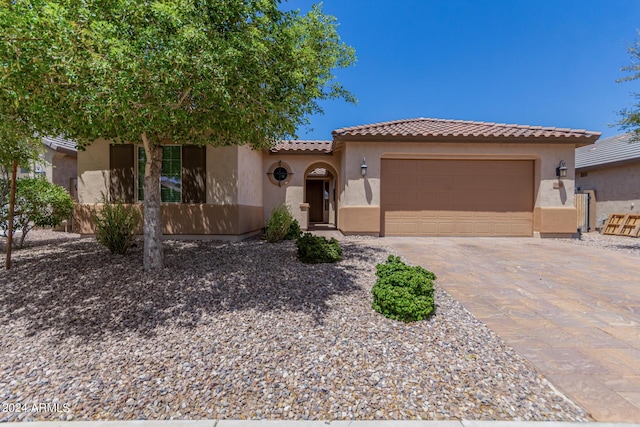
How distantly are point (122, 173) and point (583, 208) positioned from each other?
18.9m

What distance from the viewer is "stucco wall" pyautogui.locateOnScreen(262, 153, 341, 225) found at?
1173 cm

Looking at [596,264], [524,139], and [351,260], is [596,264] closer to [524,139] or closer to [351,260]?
[524,139]

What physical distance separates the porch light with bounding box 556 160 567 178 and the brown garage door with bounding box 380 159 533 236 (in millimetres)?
738

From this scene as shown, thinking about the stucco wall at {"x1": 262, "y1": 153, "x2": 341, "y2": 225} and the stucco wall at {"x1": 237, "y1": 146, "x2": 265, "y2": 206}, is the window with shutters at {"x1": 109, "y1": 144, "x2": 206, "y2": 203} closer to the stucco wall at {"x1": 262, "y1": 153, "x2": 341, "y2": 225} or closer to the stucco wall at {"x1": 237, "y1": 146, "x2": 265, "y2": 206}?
the stucco wall at {"x1": 237, "y1": 146, "x2": 265, "y2": 206}

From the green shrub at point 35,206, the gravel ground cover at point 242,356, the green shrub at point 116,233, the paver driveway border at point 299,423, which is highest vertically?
the green shrub at point 35,206

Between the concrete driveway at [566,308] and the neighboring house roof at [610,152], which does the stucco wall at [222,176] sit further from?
the neighboring house roof at [610,152]

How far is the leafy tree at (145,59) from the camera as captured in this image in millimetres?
2871

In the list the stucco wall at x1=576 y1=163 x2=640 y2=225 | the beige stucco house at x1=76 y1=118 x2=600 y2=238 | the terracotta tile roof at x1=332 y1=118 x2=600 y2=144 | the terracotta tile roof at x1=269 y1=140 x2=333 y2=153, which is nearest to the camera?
the terracotta tile roof at x1=332 y1=118 x2=600 y2=144

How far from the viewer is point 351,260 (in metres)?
5.90

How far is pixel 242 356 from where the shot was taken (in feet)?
8.73

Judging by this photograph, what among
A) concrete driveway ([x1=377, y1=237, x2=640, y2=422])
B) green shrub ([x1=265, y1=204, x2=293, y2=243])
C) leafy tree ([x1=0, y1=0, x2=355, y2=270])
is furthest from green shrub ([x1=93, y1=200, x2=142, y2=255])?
concrete driveway ([x1=377, y1=237, x2=640, y2=422])

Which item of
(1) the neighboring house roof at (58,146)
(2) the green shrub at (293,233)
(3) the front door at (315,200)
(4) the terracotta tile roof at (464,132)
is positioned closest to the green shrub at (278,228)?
(2) the green shrub at (293,233)

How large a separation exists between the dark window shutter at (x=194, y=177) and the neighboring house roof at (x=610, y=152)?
647 inches

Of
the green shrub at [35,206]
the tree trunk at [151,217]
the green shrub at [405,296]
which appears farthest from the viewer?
the green shrub at [35,206]
